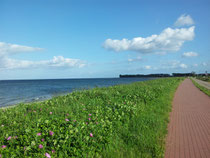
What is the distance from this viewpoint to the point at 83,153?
3.21 metres

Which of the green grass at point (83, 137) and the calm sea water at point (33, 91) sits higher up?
the green grass at point (83, 137)

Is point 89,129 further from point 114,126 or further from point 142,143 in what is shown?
point 142,143

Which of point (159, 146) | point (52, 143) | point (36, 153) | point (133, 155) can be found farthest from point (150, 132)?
point (36, 153)

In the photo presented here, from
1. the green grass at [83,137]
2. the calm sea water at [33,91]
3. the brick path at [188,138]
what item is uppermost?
the green grass at [83,137]

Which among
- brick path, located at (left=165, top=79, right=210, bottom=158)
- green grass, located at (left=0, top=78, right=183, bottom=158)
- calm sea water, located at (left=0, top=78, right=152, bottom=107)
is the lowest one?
calm sea water, located at (left=0, top=78, right=152, bottom=107)

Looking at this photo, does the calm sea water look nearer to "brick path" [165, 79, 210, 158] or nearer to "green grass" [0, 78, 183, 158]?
"green grass" [0, 78, 183, 158]

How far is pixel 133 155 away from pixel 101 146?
0.83 metres

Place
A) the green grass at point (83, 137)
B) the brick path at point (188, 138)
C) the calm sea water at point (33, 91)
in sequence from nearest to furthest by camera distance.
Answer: the green grass at point (83, 137)
the brick path at point (188, 138)
the calm sea water at point (33, 91)

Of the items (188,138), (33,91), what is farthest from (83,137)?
(33,91)

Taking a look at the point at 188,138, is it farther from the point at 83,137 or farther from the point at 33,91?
the point at 33,91

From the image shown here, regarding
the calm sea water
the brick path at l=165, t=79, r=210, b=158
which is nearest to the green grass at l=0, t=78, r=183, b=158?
the brick path at l=165, t=79, r=210, b=158

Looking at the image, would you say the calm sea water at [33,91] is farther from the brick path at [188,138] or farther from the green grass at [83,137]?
the brick path at [188,138]

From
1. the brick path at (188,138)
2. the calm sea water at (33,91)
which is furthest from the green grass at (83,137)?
the calm sea water at (33,91)

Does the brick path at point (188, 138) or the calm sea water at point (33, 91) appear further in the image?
the calm sea water at point (33, 91)
